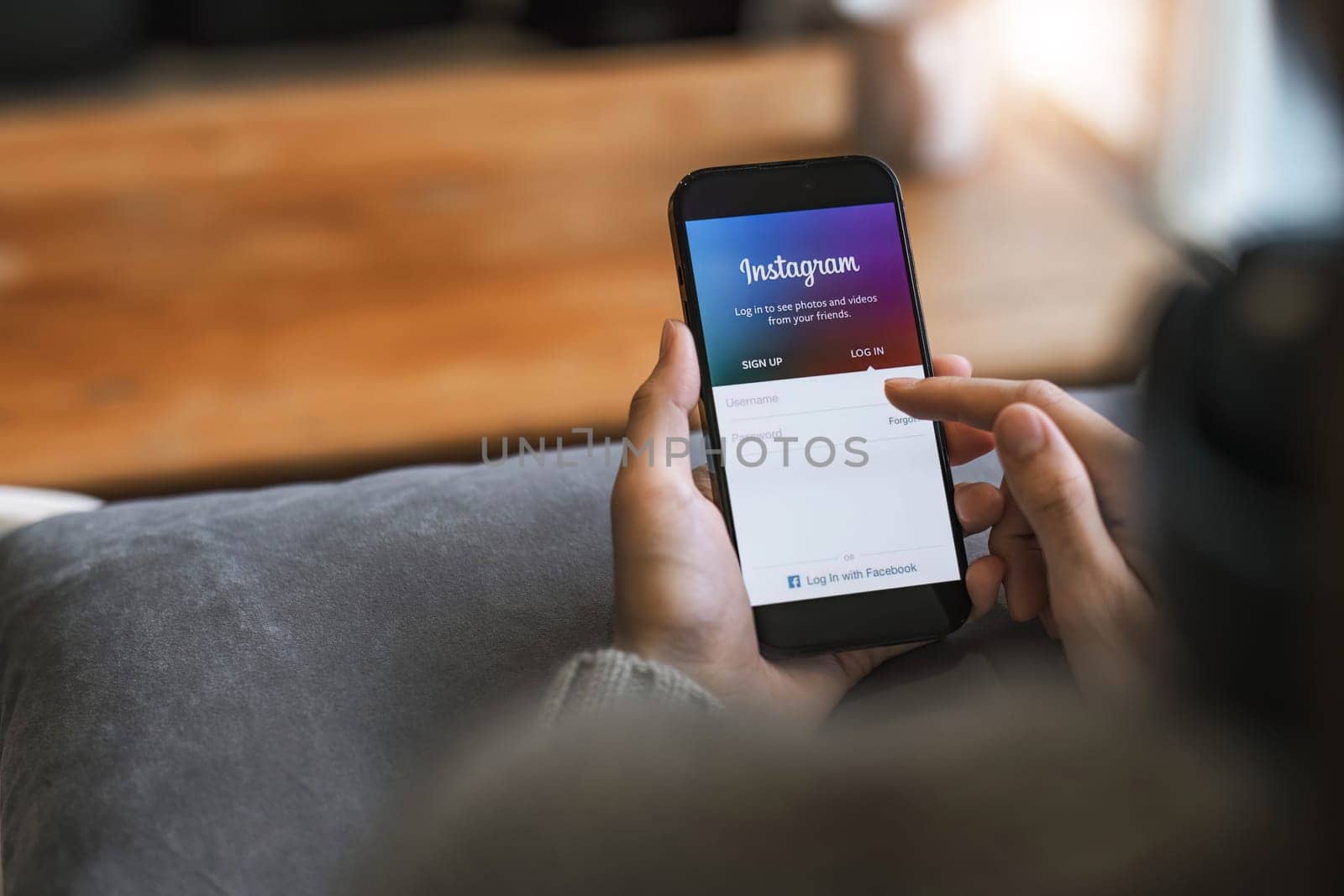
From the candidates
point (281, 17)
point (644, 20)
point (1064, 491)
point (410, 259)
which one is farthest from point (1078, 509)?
point (281, 17)

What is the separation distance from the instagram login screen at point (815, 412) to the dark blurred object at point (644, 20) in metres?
1.71

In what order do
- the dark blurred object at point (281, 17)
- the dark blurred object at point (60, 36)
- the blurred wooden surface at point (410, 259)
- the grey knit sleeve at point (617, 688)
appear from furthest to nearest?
the dark blurred object at point (281, 17)
the dark blurred object at point (60, 36)
the blurred wooden surface at point (410, 259)
the grey knit sleeve at point (617, 688)

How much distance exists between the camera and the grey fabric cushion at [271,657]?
480mm

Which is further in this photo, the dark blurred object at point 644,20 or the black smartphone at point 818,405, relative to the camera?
the dark blurred object at point 644,20

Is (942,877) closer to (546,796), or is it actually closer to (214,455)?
(546,796)

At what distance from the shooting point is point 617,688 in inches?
16.9

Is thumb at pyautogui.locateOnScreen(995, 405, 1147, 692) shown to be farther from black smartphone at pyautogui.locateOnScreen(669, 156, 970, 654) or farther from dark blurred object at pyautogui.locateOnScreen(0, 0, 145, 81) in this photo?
A: dark blurred object at pyautogui.locateOnScreen(0, 0, 145, 81)

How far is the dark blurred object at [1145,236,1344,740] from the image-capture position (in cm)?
23

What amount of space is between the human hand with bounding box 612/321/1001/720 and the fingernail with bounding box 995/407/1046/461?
3.8 inches

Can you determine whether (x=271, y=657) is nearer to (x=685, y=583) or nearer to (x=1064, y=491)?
(x=685, y=583)

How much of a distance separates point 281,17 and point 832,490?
1949 mm

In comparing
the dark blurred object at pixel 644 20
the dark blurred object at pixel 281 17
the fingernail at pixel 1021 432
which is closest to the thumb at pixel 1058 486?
the fingernail at pixel 1021 432

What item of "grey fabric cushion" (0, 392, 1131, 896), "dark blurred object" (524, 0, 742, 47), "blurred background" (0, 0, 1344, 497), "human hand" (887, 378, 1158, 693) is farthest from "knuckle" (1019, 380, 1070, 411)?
"dark blurred object" (524, 0, 742, 47)

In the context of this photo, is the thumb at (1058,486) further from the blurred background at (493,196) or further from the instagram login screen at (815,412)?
the blurred background at (493,196)
